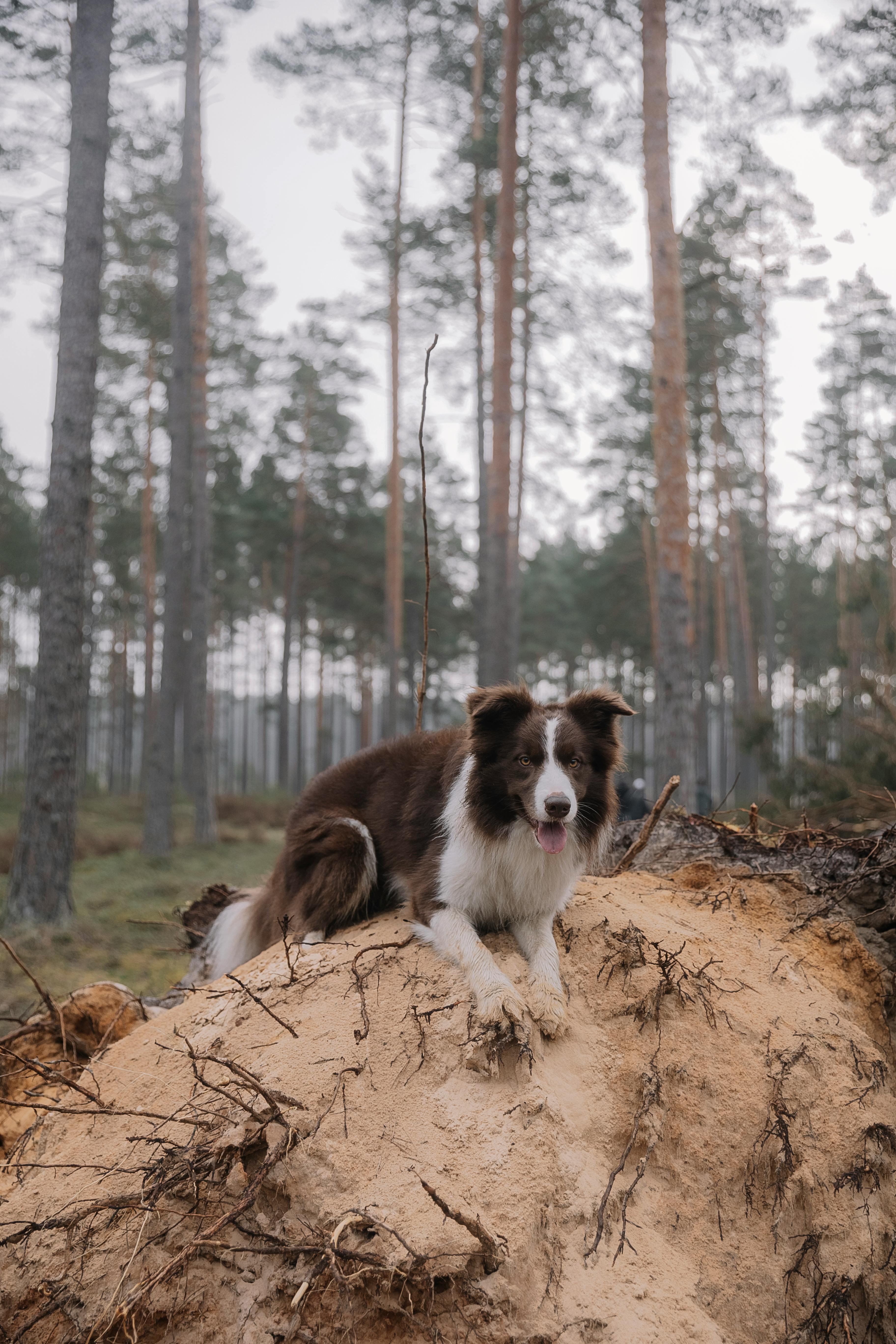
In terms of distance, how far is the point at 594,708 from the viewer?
3865 mm

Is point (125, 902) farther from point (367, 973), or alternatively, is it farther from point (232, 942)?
point (367, 973)

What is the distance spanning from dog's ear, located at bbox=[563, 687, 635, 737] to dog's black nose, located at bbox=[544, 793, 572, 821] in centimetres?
58

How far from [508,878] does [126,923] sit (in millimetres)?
9355

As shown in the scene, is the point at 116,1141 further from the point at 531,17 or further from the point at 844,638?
the point at 844,638

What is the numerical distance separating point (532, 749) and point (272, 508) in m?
27.8

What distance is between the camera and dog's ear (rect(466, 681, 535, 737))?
3.68m

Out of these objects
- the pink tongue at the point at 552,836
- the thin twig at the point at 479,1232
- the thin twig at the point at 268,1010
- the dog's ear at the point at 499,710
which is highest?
the dog's ear at the point at 499,710

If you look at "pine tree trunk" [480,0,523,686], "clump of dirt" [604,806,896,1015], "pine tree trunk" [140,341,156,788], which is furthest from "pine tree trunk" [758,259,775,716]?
"clump of dirt" [604,806,896,1015]

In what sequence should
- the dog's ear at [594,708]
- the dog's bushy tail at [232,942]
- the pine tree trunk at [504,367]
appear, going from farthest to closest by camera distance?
the pine tree trunk at [504,367] → the dog's bushy tail at [232,942] → the dog's ear at [594,708]

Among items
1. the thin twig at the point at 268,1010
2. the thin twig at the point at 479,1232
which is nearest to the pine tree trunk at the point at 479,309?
the thin twig at the point at 268,1010

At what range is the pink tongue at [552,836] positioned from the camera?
11.0 feet

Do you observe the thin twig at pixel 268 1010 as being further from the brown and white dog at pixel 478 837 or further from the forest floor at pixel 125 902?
the forest floor at pixel 125 902

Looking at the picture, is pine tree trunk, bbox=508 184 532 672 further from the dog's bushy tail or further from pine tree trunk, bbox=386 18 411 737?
the dog's bushy tail

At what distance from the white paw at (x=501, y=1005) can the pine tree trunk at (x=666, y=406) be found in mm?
7341
